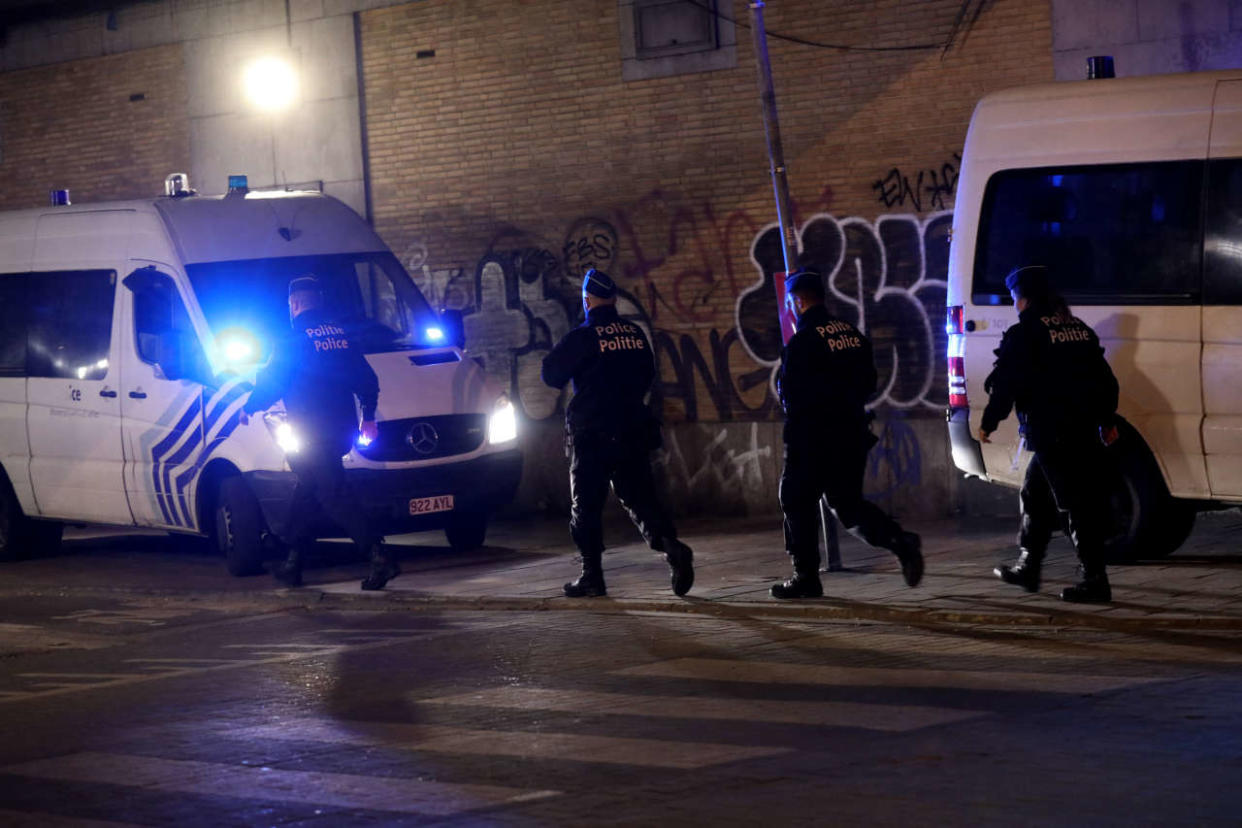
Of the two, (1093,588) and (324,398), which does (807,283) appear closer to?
(1093,588)

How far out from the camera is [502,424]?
13.7 m

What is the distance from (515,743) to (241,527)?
6654 millimetres

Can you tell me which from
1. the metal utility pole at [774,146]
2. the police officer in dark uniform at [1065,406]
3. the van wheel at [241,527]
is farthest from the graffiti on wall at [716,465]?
the police officer in dark uniform at [1065,406]

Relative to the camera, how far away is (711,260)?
16.3 meters

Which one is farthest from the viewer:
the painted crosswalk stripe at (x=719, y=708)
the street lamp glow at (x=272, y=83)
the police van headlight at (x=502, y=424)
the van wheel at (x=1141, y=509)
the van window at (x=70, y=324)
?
the street lamp glow at (x=272, y=83)

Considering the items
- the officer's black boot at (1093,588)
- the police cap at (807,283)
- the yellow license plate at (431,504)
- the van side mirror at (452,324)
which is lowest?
the officer's black boot at (1093,588)

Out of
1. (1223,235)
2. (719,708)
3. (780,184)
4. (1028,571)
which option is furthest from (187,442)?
(1223,235)

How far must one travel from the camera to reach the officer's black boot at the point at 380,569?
1197 centimetres

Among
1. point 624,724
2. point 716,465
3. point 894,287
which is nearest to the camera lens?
point 624,724

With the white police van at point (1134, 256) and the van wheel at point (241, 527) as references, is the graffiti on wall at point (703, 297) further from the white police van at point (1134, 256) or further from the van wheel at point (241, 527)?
the van wheel at point (241, 527)

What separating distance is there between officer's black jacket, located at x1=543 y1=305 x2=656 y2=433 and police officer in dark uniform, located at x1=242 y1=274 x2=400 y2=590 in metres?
1.78

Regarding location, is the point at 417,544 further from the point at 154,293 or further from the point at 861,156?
the point at 861,156

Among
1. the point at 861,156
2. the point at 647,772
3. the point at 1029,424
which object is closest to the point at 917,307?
the point at 861,156

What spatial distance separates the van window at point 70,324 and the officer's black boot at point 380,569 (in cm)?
336
